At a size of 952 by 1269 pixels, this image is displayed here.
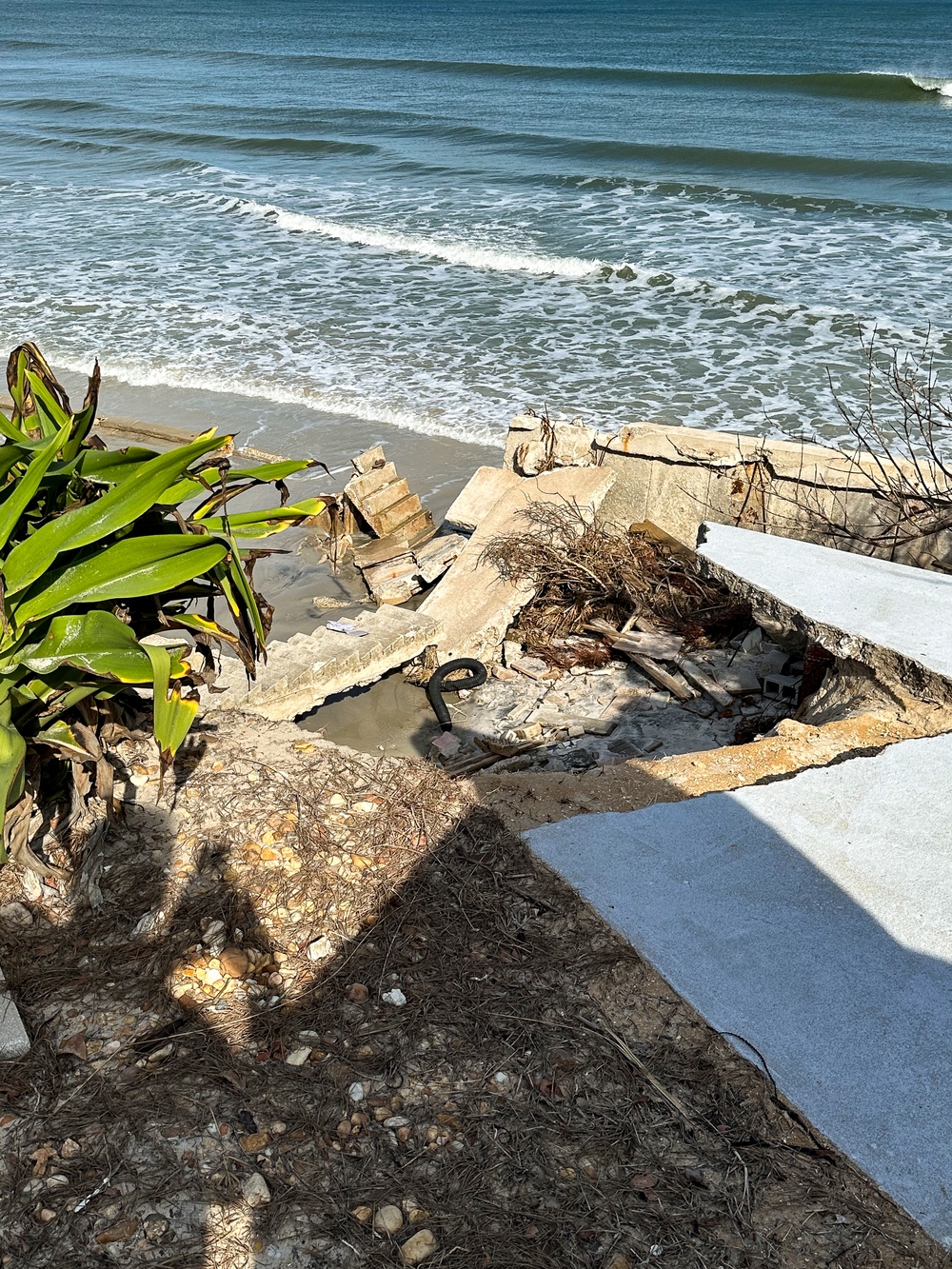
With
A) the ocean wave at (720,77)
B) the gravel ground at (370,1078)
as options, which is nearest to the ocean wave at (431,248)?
the gravel ground at (370,1078)

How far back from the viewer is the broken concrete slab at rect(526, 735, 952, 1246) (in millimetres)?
2809

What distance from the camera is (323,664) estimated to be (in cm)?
630

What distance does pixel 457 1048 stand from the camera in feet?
9.95

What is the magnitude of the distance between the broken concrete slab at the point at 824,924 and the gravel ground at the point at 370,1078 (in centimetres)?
11

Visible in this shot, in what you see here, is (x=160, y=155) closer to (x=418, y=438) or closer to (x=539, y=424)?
(x=418, y=438)

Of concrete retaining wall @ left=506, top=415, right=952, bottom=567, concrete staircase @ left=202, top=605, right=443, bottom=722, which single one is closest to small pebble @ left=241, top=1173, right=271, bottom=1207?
concrete staircase @ left=202, top=605, right=443, bottom=722

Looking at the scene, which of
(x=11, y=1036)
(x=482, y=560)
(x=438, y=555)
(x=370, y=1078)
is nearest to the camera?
(x=370, y=1078)

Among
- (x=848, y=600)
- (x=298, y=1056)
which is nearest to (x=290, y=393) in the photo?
(x=848, y=600)

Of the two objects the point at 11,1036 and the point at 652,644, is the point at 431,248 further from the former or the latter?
the point at 11,1036

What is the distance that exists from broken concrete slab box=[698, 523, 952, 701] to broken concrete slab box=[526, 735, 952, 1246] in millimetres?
550

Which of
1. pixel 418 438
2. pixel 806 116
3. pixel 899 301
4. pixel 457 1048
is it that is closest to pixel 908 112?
pixel 806 116

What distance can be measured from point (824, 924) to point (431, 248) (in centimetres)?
1698

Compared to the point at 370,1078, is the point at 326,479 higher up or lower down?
lower down

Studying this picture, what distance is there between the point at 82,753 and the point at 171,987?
0.83m
